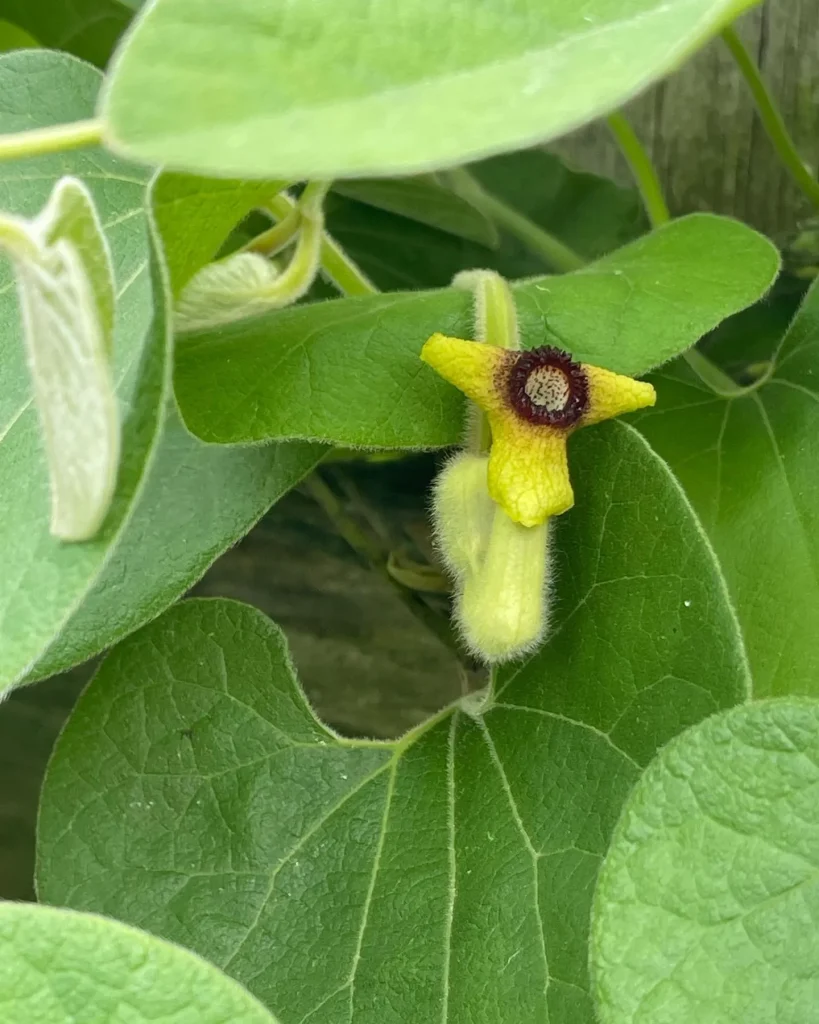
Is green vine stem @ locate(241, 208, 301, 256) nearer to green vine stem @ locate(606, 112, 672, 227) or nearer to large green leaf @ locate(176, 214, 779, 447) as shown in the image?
large green leaf @ locate(176, 214, 779, 447)

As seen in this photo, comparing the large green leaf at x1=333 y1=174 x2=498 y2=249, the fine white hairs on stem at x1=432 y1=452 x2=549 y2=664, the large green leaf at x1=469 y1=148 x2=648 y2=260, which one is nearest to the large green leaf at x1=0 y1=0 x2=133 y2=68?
the large green leaf at x1=333 y1=174 x2=498 y2=249

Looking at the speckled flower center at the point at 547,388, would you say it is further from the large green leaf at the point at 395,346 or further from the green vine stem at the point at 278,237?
the green vine stem at the point at 278,237

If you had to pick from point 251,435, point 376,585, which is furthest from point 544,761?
point 376,585

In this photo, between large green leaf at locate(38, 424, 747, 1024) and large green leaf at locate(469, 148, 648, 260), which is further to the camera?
large green leaf at locate(469, 148, 648, 260)

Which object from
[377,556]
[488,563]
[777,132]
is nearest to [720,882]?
[488,563]

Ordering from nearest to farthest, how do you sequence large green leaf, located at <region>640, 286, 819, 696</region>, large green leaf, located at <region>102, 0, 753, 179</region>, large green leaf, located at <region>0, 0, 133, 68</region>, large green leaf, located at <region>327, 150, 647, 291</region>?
1. large green leaf, located at <region>102, 0, 753, 179</region>
2. large green leaf, located at <region>640, 286, 819, 696</region>
3. large green leaf, located at <region>0, 0, 133, 68</region>
4. large green leaf, located at <region>327, 150, 647, 291</region>

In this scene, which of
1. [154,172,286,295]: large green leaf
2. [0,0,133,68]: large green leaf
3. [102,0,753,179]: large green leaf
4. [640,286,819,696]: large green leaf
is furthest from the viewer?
[0,0,133,68]: large green leaf

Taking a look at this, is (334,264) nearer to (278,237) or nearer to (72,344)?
(278,237)
